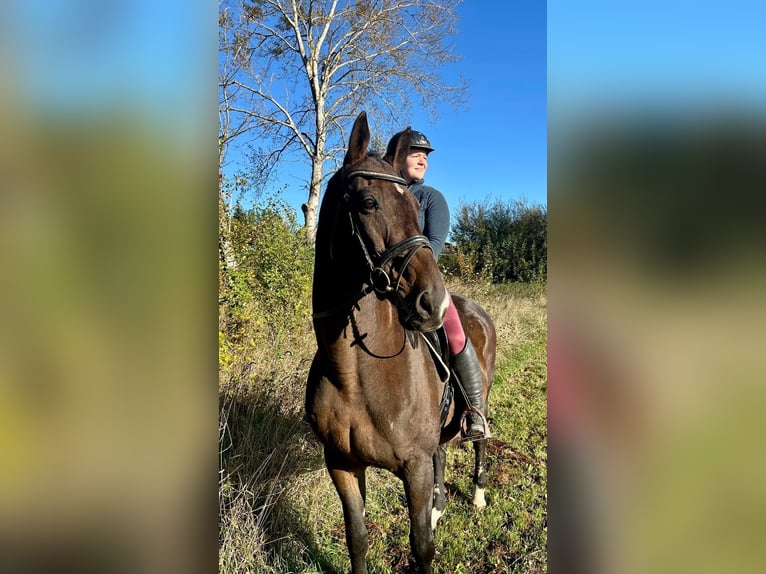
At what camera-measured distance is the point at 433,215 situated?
3.38m

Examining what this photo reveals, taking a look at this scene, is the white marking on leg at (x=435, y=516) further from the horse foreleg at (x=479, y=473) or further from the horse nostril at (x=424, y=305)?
the horse nostril at (x=424, y=305)

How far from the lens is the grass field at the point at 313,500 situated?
3.16 metres

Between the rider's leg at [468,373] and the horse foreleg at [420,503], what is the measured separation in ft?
2.94

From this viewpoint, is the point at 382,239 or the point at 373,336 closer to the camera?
the point at 382,239

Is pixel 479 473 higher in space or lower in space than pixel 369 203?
lower

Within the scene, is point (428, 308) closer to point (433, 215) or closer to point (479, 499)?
point (433, 215)

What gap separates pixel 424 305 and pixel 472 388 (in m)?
1.70

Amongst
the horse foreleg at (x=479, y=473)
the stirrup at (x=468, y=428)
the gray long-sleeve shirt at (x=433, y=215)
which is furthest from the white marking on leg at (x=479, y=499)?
the gray long-sleeve shirt at (x=433, y=215)
